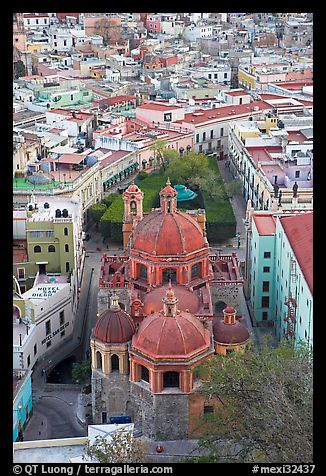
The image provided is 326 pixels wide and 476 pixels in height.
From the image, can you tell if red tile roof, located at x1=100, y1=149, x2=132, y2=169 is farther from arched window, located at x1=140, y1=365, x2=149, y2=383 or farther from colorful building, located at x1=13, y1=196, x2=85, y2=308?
arched window, located at x1=140, y1=365, x2=149, y2=383

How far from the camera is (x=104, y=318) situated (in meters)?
32.0

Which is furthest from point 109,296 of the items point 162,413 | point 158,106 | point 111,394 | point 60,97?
point 60,97

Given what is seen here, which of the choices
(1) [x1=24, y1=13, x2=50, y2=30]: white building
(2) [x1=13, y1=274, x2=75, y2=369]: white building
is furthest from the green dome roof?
(1) [x1=24, y1=13, x2=50, y2=30]: white building

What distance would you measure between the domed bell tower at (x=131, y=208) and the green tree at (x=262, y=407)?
45.2 ft

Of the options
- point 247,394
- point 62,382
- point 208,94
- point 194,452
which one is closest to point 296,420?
point 247,394

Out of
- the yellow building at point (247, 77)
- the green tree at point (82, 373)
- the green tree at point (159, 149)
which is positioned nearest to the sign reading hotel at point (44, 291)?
the green tree at point (82, 373)

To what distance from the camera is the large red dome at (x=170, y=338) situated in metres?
30.6

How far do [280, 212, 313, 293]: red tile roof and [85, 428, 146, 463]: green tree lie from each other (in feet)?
32.3

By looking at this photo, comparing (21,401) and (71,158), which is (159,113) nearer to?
(71,158)

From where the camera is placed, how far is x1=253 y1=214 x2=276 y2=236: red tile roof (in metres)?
41.8

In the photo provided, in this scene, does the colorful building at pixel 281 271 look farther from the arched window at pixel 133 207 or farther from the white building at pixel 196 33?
the white building at pixel 196 33

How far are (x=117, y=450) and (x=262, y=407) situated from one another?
195 inches
